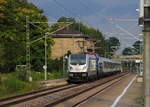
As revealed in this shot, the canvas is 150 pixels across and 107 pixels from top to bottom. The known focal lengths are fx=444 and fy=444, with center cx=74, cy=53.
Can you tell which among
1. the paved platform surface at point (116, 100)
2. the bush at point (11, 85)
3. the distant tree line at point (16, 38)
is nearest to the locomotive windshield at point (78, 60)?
the distant tree line at point (16, 38)

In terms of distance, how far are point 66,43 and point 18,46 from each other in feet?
180

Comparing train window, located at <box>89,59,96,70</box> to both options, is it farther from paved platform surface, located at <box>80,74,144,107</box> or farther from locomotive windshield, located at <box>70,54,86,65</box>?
paved platform surface, located at <box>80,74,144,107</box>

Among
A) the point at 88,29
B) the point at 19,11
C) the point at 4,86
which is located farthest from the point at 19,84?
the point at 88,29

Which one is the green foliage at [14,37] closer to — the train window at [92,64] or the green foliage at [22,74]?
the green foliage at [22,74]

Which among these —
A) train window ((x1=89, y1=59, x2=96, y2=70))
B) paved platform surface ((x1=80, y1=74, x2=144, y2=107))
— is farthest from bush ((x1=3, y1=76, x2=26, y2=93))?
train window ((x1=89, y1=59, x2=96, y2=70))

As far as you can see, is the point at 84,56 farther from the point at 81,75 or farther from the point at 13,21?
the point at 13,21

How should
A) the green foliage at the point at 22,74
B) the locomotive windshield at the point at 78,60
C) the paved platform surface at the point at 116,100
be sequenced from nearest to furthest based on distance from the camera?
the paved platform surface at the point at 116,100 < the green foliage at the point at 22,74 < the locomotive windshield at the point at 78,60

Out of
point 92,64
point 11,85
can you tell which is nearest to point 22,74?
point 11,85

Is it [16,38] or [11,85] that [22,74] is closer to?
[11,85]

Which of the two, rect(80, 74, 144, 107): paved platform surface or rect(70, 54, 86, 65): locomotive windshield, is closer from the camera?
rect(80, 74, 144, 107): paved platform surface

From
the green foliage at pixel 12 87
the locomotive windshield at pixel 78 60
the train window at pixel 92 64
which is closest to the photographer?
the green foliage at pixel 12 87

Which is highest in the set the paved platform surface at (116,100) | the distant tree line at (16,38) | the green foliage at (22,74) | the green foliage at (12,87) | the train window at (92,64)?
the distant tree line at (16,38)

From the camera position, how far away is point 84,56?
144 feet

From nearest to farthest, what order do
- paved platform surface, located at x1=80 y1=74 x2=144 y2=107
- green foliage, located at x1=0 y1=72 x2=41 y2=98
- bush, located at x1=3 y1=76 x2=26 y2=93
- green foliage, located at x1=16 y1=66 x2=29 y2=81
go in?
paved platform surface, located at x1=80 y1=74 x2=144 y2=107
green foliage, located at x1=0 y1=72 x2=41 y2=98
bush, located at x1=3 y1=76 x2=26 y2=93
green foliage, located at x1=16 y1=66 x2=29 y2=81
